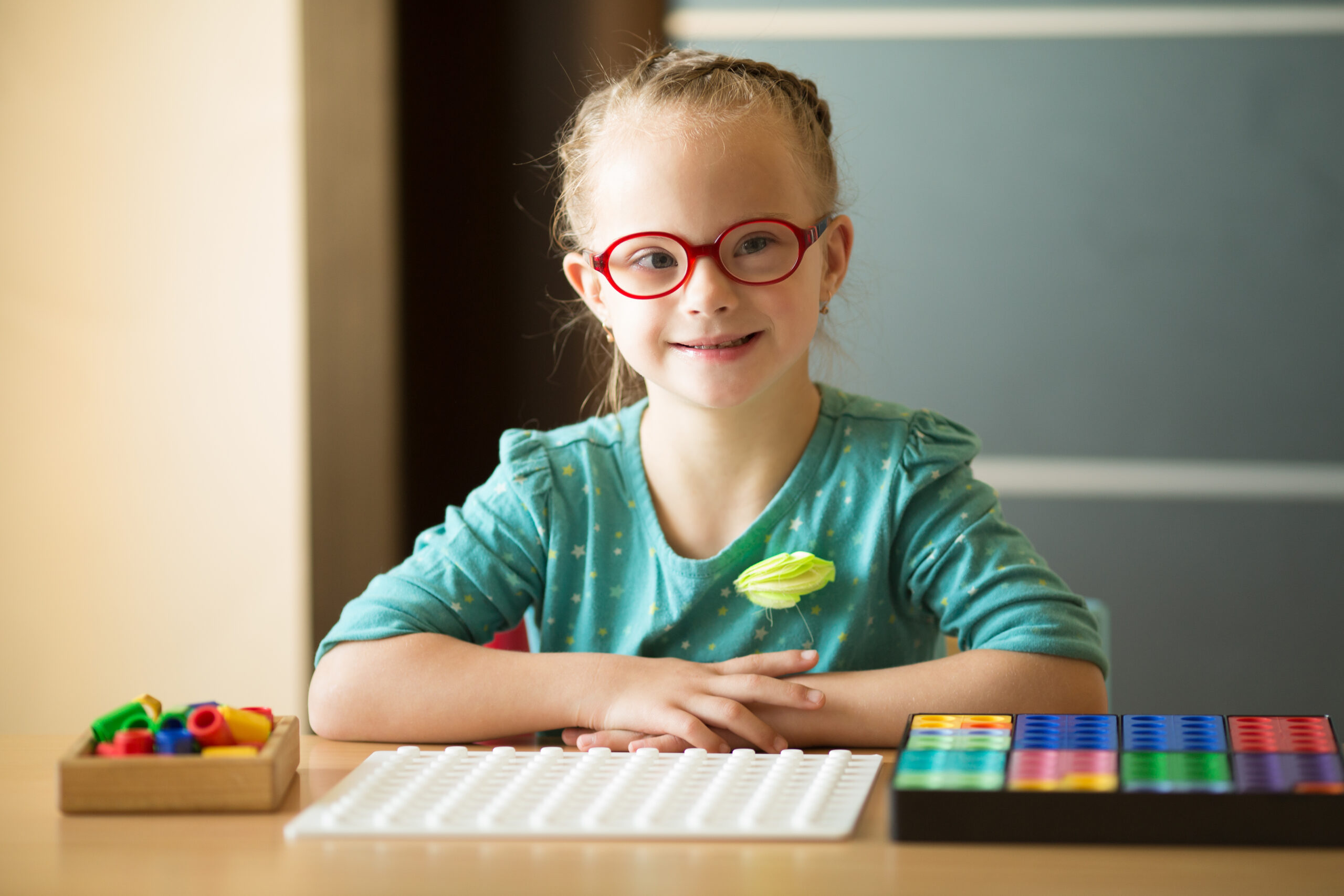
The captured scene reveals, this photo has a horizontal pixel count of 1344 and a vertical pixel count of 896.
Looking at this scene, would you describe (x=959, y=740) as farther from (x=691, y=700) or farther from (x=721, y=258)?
(x=721, y=258)

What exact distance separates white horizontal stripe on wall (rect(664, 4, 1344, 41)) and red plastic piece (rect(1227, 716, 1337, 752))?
1.62 m

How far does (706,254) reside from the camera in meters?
1.00

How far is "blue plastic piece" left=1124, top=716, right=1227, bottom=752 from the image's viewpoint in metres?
0.66

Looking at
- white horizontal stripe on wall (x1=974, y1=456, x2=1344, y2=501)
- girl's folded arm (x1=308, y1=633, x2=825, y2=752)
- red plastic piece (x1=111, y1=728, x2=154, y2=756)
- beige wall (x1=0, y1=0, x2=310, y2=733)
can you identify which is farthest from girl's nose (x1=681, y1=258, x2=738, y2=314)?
beige wall (x1=0, y1=0, x2=310, y2=733)

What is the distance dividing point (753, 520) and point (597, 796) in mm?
459

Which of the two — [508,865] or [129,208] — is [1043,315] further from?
[508,865]

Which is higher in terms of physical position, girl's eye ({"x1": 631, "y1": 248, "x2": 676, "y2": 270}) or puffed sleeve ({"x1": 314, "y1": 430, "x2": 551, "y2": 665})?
girl's eye ({"x1": 631, "y1": 248, "x2": 676, "y2": 270})

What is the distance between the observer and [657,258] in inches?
40.2

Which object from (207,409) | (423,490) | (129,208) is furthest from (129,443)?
(423,490)

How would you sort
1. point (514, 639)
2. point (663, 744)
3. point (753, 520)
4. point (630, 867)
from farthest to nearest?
point (514, 639) < point (753, 520) < point (663, 744) < point (630, 867)

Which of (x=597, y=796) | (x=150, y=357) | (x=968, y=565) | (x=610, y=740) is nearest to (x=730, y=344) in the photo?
(x=968, y=565)

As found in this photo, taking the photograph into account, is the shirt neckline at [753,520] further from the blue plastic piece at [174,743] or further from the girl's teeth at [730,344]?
the blue plastic piece at [174,743]

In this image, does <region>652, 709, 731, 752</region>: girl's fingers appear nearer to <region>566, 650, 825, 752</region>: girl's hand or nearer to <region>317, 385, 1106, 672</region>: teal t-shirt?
<region>566, 650, 825, 752</region>: girl's hand

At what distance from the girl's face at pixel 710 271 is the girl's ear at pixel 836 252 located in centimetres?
5
